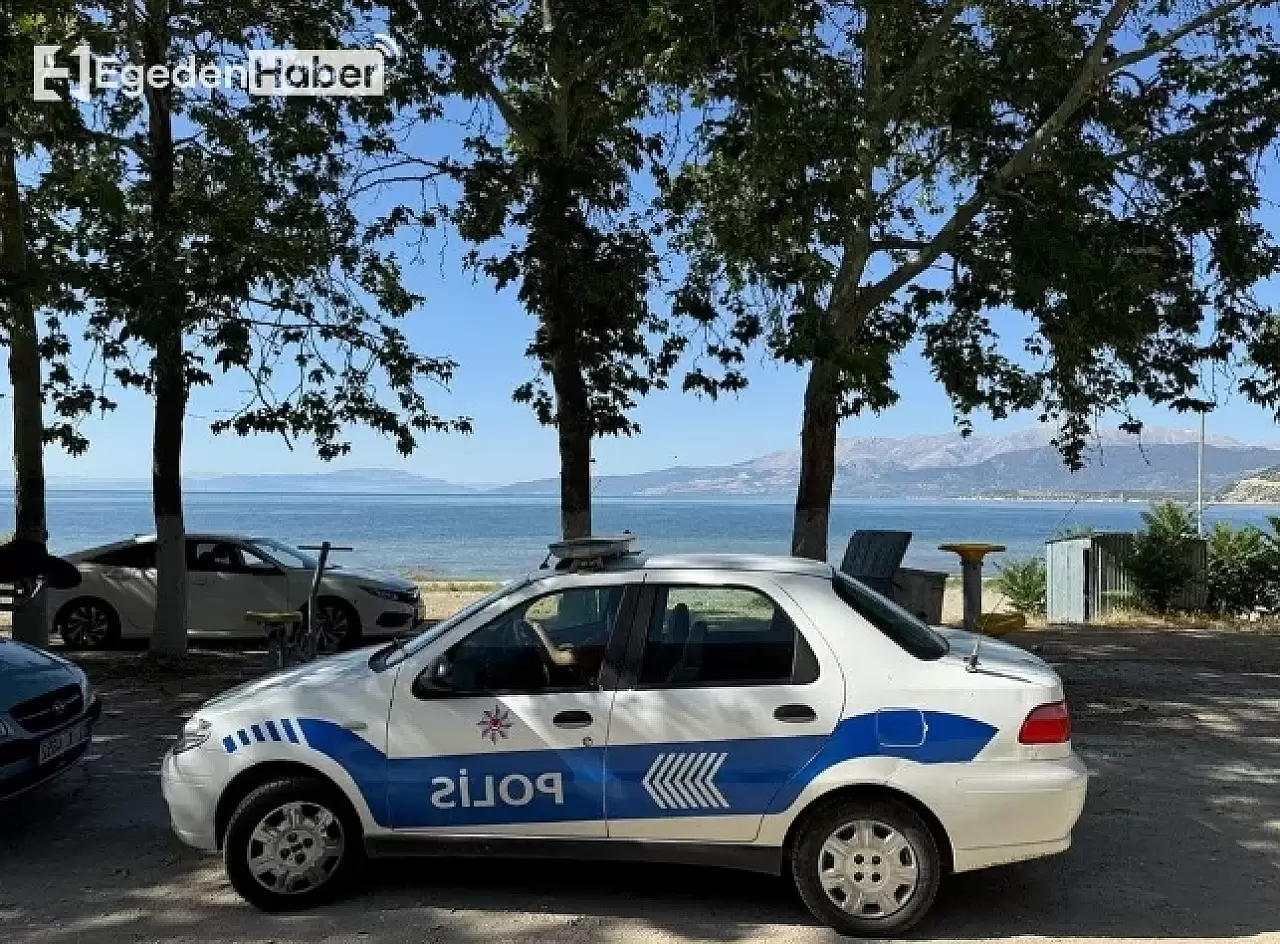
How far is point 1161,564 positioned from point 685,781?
15996 mm

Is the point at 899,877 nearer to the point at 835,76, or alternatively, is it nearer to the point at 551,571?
the point at 551,571

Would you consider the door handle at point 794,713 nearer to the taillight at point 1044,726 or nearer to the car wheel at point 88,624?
the taillight at point 1044,726

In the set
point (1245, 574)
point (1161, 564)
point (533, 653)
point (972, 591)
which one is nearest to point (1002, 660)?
point (533, 653)

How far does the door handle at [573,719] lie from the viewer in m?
4.80

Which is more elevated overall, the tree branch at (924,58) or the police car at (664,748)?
the tree branch at (924,58)

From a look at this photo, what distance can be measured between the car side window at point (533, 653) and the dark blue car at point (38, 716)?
2499mm

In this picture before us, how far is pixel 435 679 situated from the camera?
16.2 ft

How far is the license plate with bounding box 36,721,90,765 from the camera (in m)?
6.04

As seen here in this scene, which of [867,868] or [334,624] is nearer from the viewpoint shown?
[867,868]

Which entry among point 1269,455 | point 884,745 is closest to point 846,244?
point 884,745

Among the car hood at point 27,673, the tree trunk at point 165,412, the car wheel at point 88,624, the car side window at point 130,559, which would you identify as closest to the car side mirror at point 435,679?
the car hood at point 27,673

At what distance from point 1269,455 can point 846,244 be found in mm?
180874

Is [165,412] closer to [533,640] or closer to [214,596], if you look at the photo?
[214,596]

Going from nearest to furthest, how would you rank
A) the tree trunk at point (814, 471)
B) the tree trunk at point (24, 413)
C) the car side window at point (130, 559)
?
the tree trunk at point (24, 413), the tree trunk at point (814, 471), the car side window at point (130, 559)
